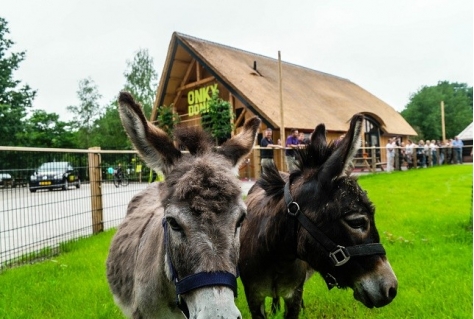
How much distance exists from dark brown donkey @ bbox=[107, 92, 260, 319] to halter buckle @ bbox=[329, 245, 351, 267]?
89cm

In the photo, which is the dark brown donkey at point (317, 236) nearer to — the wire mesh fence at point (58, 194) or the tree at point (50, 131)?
the wire mesh fence at point (58, 194)

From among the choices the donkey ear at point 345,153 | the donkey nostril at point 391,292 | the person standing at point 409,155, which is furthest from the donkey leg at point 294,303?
the person standing at point 409,155

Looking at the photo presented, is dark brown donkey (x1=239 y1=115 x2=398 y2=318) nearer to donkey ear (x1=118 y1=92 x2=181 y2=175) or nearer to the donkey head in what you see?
the donkey head

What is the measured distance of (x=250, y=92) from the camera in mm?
19547

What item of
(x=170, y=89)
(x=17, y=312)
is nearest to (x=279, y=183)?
(x=17, y=312)

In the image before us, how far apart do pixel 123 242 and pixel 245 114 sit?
16.9m

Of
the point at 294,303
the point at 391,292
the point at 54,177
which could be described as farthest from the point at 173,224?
the point at 54,177

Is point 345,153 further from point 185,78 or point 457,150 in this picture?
point 457,150

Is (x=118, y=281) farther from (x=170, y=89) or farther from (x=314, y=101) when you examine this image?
(x=314, y=101)

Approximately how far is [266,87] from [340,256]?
2044 cm

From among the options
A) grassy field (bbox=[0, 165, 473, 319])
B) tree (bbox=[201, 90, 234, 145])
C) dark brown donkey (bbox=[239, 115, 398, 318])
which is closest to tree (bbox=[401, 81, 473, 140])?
tree (bbox=[201, 90, 234, 145])

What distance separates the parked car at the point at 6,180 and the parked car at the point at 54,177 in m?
0.36

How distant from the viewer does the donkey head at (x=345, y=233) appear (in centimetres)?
245

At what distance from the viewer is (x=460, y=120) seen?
5809 centimetres
